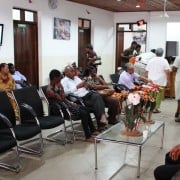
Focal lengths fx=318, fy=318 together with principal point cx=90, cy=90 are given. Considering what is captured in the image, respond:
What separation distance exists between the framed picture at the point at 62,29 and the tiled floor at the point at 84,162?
4.67m

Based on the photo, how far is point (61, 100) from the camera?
4648mm

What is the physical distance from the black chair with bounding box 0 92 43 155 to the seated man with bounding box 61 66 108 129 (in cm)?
108

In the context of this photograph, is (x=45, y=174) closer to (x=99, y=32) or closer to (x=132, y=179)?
(x=132, y=179)

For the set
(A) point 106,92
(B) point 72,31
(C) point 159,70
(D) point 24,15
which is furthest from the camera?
(B) point 72,31

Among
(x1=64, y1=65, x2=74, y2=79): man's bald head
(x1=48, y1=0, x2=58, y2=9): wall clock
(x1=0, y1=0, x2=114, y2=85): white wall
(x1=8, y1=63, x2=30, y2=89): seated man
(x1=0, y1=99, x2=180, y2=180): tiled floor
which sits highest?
(x1=48, y1=0, x2=58, y2=9): wall clock

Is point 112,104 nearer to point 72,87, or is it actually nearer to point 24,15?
point 72,87

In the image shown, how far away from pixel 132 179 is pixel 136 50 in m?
6.83

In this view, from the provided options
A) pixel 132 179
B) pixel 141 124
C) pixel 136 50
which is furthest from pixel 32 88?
pixel 136 50

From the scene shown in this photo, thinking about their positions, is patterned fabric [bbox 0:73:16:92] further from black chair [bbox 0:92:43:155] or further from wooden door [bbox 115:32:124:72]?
wooden door [bbox 115:32:124:72]

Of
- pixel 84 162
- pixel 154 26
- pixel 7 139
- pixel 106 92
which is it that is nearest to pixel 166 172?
pixel 84 162

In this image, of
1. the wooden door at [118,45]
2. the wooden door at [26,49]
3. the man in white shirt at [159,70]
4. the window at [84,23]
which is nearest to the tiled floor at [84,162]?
the man in white shirt at [159,70]

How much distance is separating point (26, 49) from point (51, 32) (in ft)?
2.99

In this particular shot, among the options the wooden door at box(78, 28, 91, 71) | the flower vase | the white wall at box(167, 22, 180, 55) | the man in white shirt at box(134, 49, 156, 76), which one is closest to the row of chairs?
the flower vase

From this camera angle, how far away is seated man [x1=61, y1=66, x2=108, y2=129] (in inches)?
195
